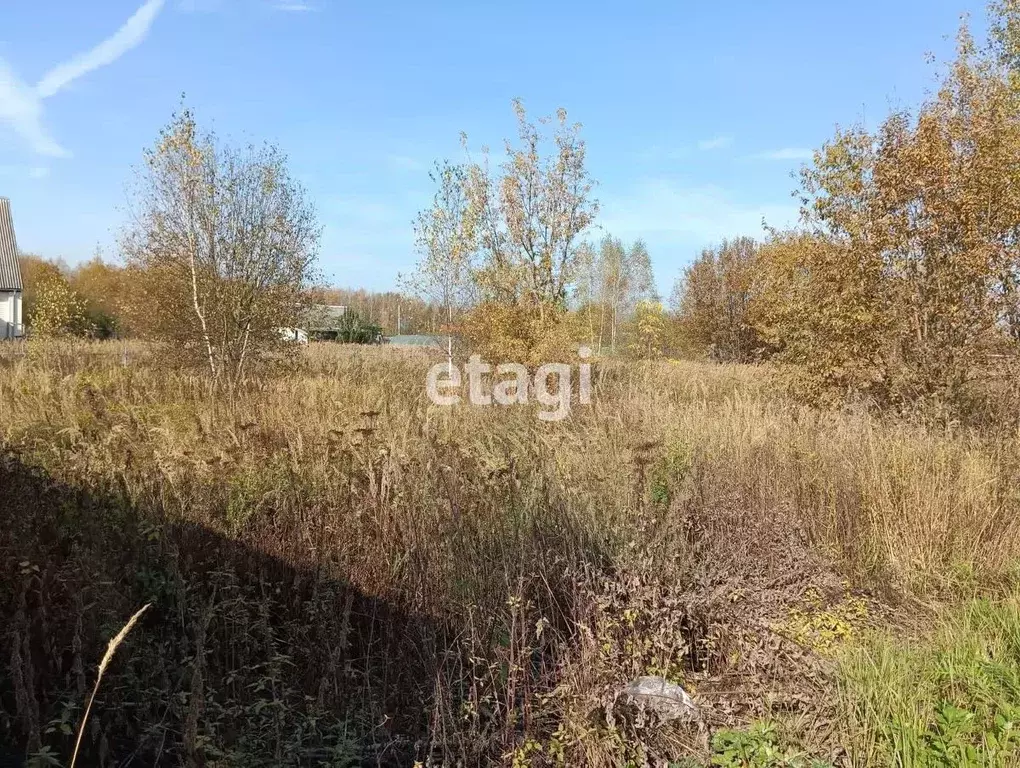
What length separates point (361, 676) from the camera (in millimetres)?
3127

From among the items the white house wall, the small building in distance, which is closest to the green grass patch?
the small building in distance

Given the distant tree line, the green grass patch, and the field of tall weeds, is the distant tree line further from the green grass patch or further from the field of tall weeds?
the green grass patch

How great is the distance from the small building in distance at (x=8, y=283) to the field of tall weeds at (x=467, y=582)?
33.3 meters

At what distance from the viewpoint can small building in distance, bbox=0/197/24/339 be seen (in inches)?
1254

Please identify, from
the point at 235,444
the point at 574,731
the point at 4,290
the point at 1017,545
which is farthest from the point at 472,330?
the point at 4,290

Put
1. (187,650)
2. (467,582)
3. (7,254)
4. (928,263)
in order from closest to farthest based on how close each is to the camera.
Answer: (187,650) < (467,582) < (928,263) < (7,254)

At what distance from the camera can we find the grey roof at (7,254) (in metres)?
32.1

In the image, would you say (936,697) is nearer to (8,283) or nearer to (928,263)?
(928,263)

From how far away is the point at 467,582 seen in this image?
337 centimetres

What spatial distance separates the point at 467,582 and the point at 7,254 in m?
39.6

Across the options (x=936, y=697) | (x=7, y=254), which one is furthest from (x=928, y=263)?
(x=7, y=254)

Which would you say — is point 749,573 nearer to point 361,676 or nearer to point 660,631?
point 660,631

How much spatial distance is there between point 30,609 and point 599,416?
4822mm

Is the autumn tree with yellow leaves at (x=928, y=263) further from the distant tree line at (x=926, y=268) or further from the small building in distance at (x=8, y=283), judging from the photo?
the small building in distance at (x=8, y=283)
